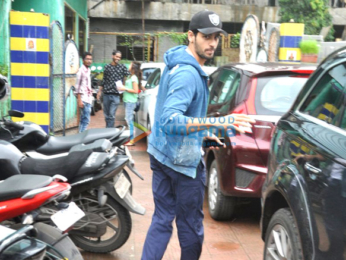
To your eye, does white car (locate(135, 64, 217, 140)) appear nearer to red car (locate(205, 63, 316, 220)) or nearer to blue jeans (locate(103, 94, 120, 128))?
blue jeans (locate(103, 94, 120, 128))

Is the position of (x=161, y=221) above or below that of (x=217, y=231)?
above

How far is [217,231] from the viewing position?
202 inches

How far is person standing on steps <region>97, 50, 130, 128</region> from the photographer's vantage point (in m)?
9.70

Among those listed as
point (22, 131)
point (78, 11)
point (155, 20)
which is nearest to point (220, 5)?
point (155, 20)

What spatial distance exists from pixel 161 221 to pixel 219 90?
9.57 ft

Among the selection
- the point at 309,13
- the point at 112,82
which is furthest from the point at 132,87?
the point at 309,13

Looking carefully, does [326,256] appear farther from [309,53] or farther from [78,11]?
[78,11]

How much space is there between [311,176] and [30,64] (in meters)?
6.64

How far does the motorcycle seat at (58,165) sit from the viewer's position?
3760 mm

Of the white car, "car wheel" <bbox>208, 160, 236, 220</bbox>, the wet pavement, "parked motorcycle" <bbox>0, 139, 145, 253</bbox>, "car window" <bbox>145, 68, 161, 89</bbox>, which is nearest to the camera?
"parked motorcycle" <bbox>0, 139, 145, 253</bbox>

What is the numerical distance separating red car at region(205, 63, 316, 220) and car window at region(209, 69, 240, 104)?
2cm

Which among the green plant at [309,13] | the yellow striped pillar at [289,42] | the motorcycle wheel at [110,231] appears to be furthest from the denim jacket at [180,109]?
the green plant at [309,13]

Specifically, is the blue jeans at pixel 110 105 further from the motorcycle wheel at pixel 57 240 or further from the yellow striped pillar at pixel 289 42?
the motorcycle wheel at pixel 57 240

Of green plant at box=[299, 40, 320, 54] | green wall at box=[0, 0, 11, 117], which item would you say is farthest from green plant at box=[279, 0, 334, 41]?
green wall at box=[0, 0, 11, 117]
